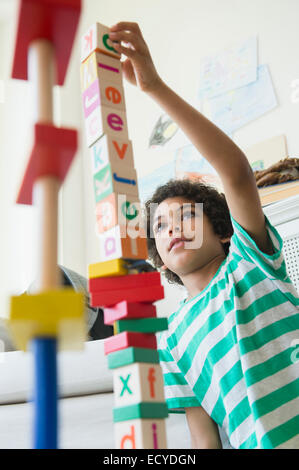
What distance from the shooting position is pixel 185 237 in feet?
3.22

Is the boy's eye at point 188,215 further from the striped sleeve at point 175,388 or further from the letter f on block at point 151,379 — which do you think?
the letter f on block at point 151,379

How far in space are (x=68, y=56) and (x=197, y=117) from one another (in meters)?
0.27

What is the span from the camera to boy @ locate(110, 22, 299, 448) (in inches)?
29.9

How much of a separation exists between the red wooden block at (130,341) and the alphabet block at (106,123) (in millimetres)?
174

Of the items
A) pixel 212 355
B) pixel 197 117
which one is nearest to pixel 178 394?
pixel 212 355

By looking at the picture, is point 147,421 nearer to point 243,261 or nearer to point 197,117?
point 197,117

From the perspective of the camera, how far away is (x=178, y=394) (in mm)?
971

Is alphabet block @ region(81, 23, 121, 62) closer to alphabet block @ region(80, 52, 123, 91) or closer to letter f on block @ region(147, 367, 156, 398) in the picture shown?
alphabet block @ region(80, 52, 123, 91)

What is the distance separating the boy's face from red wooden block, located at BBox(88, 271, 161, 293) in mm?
548

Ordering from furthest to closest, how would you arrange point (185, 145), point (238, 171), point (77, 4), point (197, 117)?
point (185, 145) < point (238, 171) < point (197, 117) < point (77, 4)

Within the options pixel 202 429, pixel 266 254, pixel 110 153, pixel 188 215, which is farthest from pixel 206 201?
pixel 110 153

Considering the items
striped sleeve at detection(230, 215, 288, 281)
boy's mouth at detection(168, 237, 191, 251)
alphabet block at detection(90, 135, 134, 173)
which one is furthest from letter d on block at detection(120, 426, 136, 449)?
boy's mouth at detection(168, 237, 191, 251)

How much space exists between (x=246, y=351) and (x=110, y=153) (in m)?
0.50
